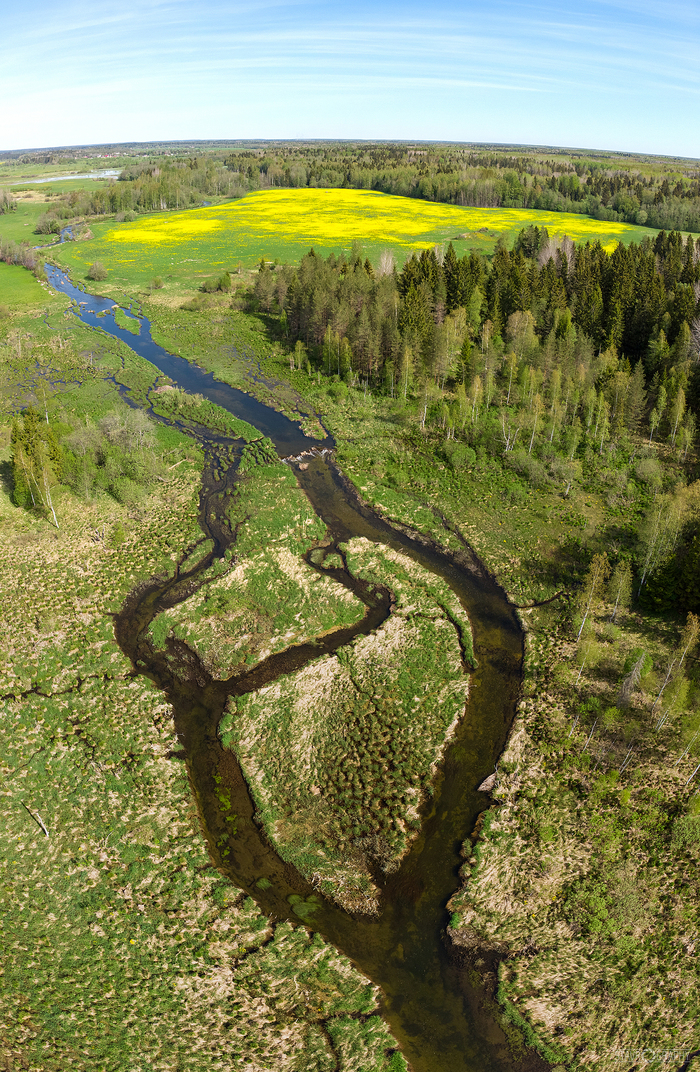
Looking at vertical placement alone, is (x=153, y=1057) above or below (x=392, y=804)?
below

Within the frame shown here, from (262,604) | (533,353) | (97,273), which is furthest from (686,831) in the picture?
(97,273)

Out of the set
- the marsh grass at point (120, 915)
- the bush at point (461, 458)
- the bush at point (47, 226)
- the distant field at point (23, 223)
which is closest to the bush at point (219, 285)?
the bush at point (461, 458)

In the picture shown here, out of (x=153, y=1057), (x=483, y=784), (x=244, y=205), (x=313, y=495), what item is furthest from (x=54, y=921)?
(x=244, y=205)

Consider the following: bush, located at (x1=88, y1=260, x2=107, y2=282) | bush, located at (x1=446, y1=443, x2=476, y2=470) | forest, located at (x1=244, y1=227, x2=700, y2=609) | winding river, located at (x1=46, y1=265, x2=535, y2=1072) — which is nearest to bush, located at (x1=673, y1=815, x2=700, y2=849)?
winding river, located at (x1=46, y1=265, x2=535, y2=1072)

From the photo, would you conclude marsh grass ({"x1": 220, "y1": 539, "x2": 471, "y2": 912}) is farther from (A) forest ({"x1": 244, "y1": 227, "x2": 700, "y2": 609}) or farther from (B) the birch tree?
(A) forest ({"x1": 244, "y1": 227, "x2": 700, "y2": 609})

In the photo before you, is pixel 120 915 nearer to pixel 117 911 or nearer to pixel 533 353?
pixel 117 911

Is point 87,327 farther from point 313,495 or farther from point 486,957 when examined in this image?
point 486,957
